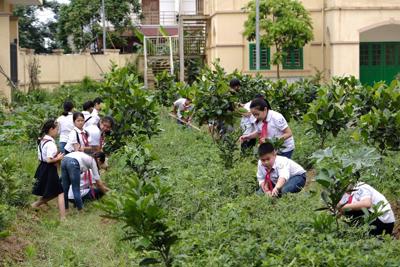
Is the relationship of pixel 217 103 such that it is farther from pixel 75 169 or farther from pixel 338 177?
pixel 338 177

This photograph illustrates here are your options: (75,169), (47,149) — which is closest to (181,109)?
(75,169)

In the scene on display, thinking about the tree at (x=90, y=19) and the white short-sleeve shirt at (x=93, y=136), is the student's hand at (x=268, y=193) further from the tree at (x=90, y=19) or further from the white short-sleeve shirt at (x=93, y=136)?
the tree at (x=90, y=19)

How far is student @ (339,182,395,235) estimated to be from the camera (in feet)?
28.5

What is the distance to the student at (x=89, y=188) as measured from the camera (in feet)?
43.3

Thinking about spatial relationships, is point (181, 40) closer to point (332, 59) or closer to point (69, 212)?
point (332, 59)

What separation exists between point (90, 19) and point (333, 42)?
18092 mm

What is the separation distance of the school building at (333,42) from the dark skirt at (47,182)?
2160 centimetres

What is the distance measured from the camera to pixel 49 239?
1086 centimetres

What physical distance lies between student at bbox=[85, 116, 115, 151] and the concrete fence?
19768 millimetres

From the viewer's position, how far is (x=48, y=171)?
1236cm

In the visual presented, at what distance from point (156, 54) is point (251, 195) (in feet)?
95.3

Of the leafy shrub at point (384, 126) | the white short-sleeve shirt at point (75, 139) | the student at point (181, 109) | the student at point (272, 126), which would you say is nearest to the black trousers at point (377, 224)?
the student at point (272, 126)

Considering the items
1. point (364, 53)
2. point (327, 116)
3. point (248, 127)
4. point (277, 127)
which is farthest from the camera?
point (364, 53)

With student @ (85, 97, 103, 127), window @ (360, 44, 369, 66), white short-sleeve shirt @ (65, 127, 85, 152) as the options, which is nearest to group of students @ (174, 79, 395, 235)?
white short-sleeve shirt @ (65, 127, 85, 152)
